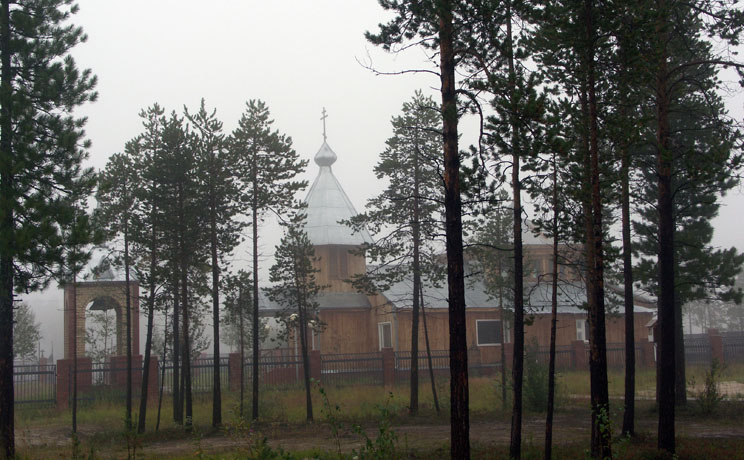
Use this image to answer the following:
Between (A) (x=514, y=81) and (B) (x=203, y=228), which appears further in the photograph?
(B) (x=203, y=228)

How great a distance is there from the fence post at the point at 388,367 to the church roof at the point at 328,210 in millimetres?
8614

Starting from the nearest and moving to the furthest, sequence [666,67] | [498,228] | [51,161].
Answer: [666,67] < [51,161] < [498,228]

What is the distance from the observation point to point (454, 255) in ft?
36.5

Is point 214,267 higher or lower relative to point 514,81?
lower

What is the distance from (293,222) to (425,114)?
657cm

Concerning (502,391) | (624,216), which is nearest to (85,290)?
(502,391)

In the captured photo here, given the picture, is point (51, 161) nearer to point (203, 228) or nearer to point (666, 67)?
point (203, 228)

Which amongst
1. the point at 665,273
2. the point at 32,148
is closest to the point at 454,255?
the point at 665,273

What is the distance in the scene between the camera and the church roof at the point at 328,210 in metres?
42.2

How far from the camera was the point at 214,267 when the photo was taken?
24.2 meters

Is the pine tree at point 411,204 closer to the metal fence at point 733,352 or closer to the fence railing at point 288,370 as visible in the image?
the fence railing at point 288,370

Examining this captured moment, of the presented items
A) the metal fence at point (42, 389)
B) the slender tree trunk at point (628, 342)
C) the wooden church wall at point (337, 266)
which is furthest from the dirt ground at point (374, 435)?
the wooden church wall at point (337, 266)

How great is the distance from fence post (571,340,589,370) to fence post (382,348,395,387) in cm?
1144

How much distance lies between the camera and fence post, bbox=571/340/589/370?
1529 inches
